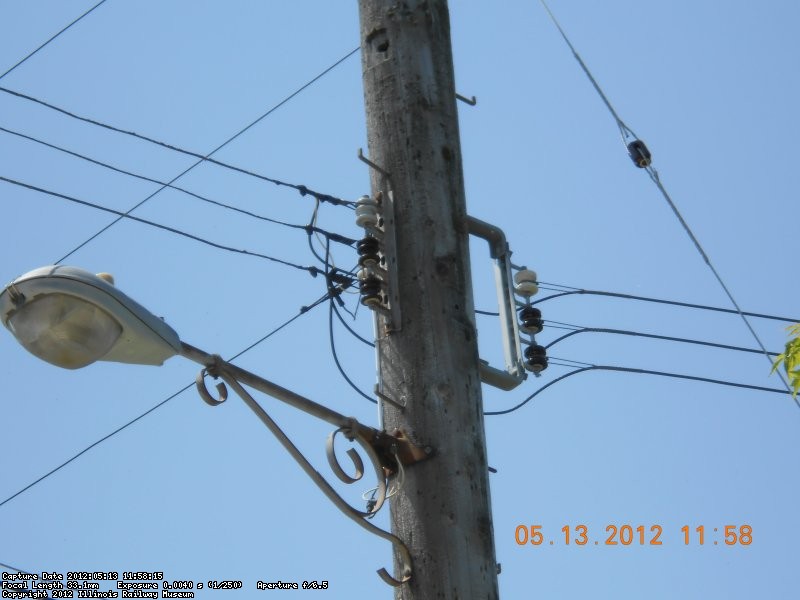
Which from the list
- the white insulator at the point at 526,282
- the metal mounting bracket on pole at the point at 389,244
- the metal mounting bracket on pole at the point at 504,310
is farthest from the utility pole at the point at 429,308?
the white insulator at the point at 526,282

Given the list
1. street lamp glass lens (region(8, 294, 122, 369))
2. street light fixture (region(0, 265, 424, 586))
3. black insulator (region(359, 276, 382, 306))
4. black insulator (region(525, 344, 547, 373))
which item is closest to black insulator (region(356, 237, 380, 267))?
black insulator (region(359, 276, 382, 306))

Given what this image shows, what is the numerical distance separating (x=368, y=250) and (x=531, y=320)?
1.27 metres

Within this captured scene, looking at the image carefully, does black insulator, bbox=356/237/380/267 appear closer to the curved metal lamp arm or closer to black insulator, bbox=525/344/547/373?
the curved metal lamp arm

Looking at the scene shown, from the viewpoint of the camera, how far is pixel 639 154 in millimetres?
7926

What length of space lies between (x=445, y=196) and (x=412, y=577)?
1628mm

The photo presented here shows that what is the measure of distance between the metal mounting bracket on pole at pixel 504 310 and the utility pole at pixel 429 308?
39 centimetres

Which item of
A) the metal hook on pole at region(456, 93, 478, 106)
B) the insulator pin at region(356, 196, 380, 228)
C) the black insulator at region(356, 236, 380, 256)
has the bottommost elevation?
the black insulator at region(356, 236, 380, 256)

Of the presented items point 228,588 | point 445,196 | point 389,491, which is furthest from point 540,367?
point 228,588

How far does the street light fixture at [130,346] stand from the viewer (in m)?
4.36

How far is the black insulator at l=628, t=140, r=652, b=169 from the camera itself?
7.90 metres

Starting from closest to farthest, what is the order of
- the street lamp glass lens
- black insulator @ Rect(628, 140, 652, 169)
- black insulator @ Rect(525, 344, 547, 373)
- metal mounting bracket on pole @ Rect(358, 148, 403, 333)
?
the street lamp glass lens, metal mounting bracket on pole @ Rect(358, 148, 403, 333), black insulator @ Rect(525, 344, 547, 373), black insulator @ Rect(628, 140, 652, 169)

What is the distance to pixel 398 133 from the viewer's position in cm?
566

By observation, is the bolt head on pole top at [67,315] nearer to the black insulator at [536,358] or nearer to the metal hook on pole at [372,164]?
the metal hook on pole at [372,164]

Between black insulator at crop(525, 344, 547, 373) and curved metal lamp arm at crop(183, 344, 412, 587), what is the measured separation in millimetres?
1457
